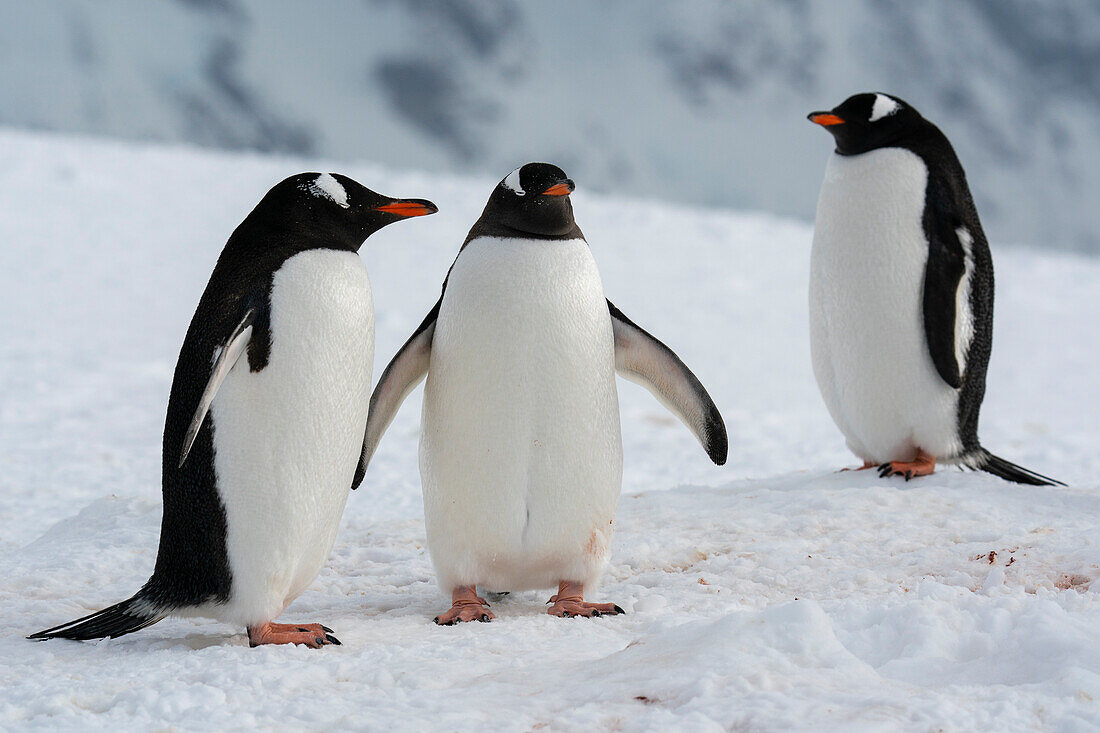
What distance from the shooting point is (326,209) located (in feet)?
7.67

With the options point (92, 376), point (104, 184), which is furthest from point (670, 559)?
point (104, 184)

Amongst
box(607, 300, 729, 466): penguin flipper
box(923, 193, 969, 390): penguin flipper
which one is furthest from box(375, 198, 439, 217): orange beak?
box(923, 193, 969, 390): penguin flipper

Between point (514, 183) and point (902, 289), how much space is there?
1.94 meters

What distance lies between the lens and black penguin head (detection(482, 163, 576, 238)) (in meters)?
2.50

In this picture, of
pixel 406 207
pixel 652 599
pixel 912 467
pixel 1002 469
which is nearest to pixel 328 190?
pixel 406 207

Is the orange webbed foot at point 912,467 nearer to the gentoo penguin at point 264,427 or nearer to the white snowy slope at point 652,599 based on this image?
the white snowy slope at point 652,599

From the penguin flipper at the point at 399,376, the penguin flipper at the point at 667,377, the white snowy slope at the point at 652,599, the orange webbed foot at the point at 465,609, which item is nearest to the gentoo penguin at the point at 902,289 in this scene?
the white snowy slope at the point at 652,599

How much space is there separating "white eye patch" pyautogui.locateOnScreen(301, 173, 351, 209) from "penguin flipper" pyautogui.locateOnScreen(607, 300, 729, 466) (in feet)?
2.53

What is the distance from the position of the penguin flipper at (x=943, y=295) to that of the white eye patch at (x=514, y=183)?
1972 mm

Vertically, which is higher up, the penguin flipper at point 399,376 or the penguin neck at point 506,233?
the penguin neck at point 506,233

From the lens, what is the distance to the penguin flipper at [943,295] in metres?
3.85

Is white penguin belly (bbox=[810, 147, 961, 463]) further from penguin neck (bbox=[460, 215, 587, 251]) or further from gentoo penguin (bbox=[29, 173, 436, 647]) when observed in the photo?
gentoo penguin (bbox=[29, 173, 436, 647])

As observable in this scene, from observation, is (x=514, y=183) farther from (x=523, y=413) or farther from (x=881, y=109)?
(x=881, y=109)

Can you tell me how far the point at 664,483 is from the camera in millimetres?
5914
